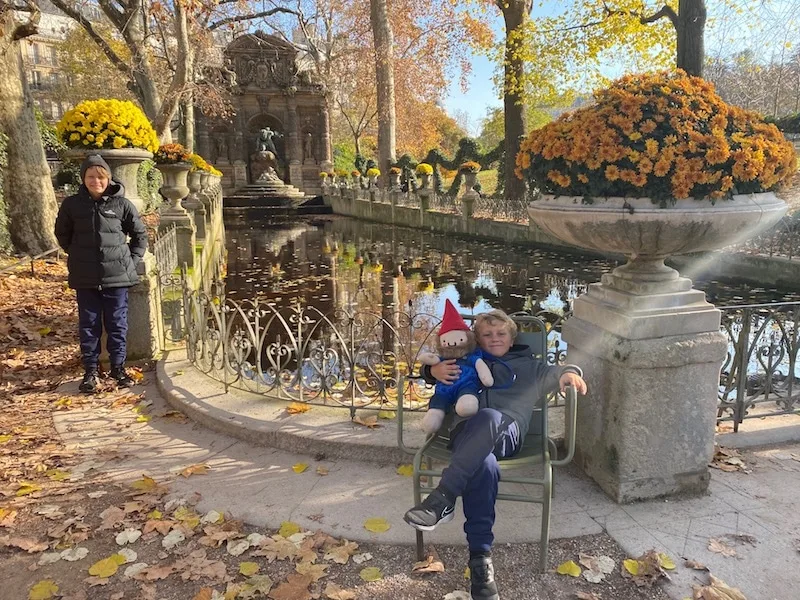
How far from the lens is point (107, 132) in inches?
231

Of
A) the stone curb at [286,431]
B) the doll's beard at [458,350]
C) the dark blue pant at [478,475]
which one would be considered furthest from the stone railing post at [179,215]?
the dark blue pant at [478,475]

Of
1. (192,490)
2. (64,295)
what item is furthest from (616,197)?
(64,295)

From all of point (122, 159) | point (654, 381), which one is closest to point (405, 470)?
point (654, 381)

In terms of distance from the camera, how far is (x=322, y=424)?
3939mm

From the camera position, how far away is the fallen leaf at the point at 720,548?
2.68 metres

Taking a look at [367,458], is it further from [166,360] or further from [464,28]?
[464,28]

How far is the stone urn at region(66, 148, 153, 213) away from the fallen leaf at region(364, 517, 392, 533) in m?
4.32

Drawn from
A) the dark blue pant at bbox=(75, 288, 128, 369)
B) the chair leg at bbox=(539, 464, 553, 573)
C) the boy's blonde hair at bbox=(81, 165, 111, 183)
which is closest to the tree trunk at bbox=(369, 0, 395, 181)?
the boy's blonde hair at bbox=(81, 165, 111, 183)

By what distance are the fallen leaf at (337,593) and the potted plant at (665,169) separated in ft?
6.54

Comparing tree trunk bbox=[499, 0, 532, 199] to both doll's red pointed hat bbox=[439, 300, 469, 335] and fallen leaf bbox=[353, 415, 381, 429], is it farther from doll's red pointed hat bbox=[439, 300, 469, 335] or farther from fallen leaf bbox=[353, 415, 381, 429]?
doll's red pointed hat bbox=[439, 300, 469, 335]

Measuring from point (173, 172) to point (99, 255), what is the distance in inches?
224

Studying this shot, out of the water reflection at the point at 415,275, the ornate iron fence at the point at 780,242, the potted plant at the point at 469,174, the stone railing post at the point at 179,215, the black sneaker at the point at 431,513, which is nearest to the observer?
the black sneaker at the point at 431,513

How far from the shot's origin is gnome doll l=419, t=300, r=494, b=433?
2.79 meters

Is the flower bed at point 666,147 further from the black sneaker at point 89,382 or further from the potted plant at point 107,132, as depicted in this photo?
the potted plant at point 107,132
